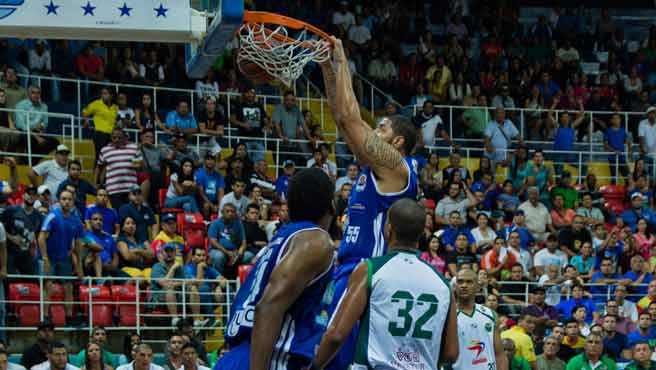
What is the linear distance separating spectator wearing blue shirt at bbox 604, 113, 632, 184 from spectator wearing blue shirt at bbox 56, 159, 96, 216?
37.7 feet

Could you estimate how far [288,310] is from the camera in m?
7.39

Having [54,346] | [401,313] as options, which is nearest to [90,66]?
[54,346]

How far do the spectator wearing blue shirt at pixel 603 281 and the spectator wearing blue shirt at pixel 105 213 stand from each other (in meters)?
7.65

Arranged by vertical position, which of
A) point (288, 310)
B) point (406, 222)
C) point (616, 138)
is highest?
point (406, 222)

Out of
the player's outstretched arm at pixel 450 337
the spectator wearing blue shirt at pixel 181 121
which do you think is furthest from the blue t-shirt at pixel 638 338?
the player's outstretched arm at pixel 450 337

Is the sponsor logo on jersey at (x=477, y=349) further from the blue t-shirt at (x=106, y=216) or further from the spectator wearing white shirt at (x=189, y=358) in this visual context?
the blue t-shirt at (x=106, y=216)

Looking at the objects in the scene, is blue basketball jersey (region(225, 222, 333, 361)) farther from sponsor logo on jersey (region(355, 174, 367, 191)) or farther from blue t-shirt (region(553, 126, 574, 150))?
blue t-shirt (region(553, 126, 574, 150))

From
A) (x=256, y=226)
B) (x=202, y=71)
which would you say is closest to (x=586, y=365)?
(x=256, y=226)

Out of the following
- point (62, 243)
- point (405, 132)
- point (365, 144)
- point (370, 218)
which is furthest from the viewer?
point (62, 243)

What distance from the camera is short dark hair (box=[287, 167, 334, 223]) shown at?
24.6 ft

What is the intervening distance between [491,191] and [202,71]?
14160 mm

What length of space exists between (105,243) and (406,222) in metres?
10.9

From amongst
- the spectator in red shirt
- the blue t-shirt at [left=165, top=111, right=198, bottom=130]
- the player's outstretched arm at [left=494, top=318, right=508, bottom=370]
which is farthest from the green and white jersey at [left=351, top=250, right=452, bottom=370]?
the spectator in red shirt

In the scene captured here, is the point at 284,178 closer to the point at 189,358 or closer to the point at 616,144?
the point at 189,358
